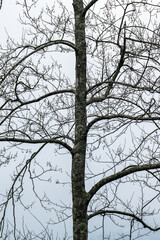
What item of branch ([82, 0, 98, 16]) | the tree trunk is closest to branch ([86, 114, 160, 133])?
the tree trunk

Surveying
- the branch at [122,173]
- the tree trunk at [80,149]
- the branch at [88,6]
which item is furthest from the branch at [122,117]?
the branch at [88,6]

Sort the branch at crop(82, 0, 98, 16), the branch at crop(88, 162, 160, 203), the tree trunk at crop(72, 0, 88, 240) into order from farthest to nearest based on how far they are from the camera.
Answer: the branch at crop(82, 0, 98, 16) < the tree trunk at crop(72, 0, 88, 240) < the branch at crop(88, 162, 160, 203)

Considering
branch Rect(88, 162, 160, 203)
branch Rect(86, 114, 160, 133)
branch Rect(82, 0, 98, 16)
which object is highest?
branch Rect(82, 0, 98, 16)

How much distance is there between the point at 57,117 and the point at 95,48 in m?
1.70

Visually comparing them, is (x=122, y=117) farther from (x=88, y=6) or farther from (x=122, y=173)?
(x=88, y=6)

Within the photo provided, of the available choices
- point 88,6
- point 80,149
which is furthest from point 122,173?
point 88,6

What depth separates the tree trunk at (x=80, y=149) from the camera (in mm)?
7391

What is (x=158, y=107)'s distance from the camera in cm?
716

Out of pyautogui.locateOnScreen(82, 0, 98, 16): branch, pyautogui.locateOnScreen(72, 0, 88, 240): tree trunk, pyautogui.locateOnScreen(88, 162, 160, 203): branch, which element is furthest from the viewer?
pyautogui.locateOnScreen(82, 0, 98, 16): branch

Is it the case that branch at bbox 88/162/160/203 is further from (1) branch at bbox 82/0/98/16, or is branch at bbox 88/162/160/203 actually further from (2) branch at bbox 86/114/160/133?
(1) branch at bbox 82/0/98/16

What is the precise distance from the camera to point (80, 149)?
25.0 feet

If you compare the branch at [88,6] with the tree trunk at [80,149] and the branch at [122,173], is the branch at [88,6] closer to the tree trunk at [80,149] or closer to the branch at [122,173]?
the tree trunk at [80,149]

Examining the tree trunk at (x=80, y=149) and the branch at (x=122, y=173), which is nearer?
the branch at (x=122, y=173)

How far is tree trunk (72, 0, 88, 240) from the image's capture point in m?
7.39
